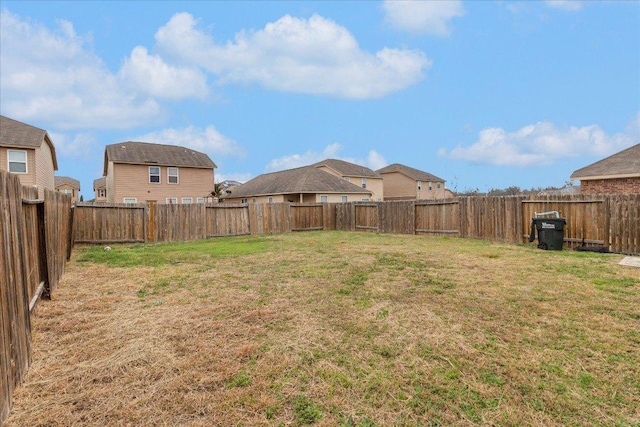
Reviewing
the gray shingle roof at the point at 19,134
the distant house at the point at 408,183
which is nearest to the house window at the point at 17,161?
the gray shingle roof at the point at 19,134

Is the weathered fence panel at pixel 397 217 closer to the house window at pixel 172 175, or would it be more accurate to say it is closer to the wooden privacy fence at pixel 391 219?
the wooden privacy fence at pixel 391 219

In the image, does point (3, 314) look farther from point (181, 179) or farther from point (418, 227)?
point (181, 179)

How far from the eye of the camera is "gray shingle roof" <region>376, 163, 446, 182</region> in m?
42.3

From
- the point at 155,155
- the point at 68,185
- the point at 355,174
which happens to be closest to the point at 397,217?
the point at 155,155

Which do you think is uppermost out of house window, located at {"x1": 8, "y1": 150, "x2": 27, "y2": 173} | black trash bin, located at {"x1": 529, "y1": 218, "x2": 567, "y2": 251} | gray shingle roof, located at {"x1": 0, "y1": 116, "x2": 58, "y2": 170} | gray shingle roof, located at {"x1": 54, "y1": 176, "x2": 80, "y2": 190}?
gray shingle roof, located at {"x1": 54, "y1": 176, "x2": 80, "y2": 190}

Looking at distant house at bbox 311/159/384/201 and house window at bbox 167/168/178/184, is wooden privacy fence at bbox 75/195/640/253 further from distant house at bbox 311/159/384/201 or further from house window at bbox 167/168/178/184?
distant house at bbox 311/159/384/201

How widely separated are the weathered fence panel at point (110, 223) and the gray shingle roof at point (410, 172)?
33.7 m

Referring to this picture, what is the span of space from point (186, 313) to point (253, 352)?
1.64m

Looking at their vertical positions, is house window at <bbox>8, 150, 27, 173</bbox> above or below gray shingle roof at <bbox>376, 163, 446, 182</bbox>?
below

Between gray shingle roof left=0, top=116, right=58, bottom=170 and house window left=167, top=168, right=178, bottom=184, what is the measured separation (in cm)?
816

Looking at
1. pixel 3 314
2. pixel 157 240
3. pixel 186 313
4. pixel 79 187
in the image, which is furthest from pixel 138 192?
pixel 79 187

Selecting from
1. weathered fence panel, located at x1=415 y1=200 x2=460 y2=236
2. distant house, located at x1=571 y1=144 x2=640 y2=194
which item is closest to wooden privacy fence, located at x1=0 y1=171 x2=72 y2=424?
weathered fence panel, located at x1=415 y1=200 x2=460 y2=236

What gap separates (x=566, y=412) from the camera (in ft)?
8.07

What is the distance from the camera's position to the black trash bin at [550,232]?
10.1 metres
